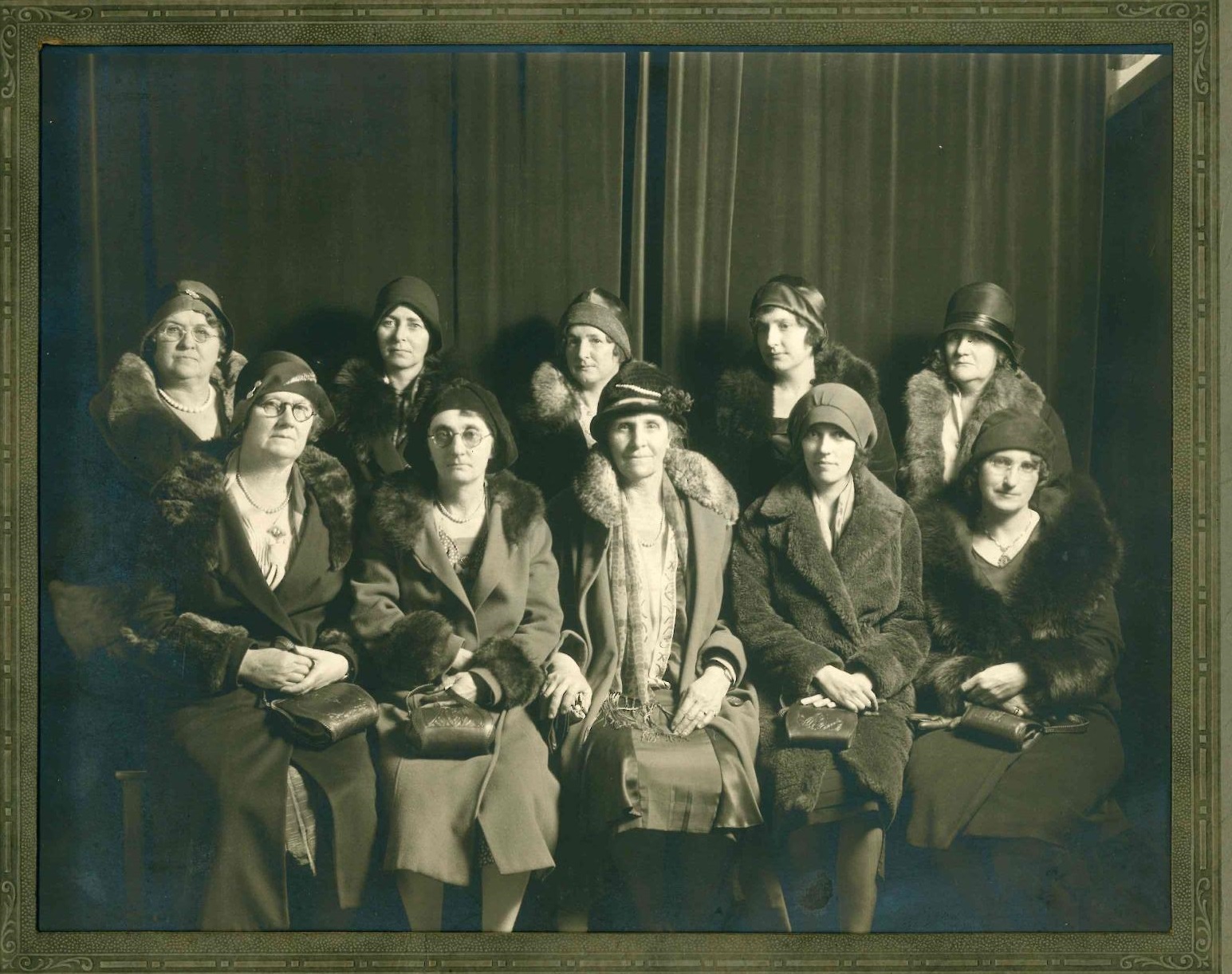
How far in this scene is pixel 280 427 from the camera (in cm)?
512

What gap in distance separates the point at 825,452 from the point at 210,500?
224cm

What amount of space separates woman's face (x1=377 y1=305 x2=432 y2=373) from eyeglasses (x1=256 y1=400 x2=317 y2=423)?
0.33 m

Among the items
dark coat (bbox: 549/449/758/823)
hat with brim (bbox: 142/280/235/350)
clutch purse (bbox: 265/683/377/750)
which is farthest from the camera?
hat with brim (bbox: 142/280/235/350)

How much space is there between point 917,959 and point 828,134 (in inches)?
120

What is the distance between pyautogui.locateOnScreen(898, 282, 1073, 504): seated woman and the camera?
521 cm

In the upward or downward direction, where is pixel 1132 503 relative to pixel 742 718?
upward

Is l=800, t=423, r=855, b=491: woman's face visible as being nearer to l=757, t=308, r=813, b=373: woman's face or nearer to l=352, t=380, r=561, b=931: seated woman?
l=757, t=308, r=813, b=373: woman's face

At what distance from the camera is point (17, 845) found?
5.11 metres

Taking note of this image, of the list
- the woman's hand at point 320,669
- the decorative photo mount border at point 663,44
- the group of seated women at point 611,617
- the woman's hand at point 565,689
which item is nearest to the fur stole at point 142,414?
the group of seated women at point 611,617

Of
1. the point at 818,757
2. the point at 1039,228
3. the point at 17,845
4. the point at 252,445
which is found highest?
the point at 1039,228

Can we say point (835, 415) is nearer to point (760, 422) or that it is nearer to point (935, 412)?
point (760, 422)

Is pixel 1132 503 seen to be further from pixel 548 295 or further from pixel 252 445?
pixel 252 445

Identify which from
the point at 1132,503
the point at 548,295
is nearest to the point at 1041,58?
the point at 1132,503

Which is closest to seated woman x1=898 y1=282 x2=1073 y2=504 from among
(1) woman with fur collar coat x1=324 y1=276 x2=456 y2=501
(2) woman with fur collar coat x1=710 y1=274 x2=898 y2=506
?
(2) woman with fur collar coat x1=710 y1=274 x2=898 y2=506
